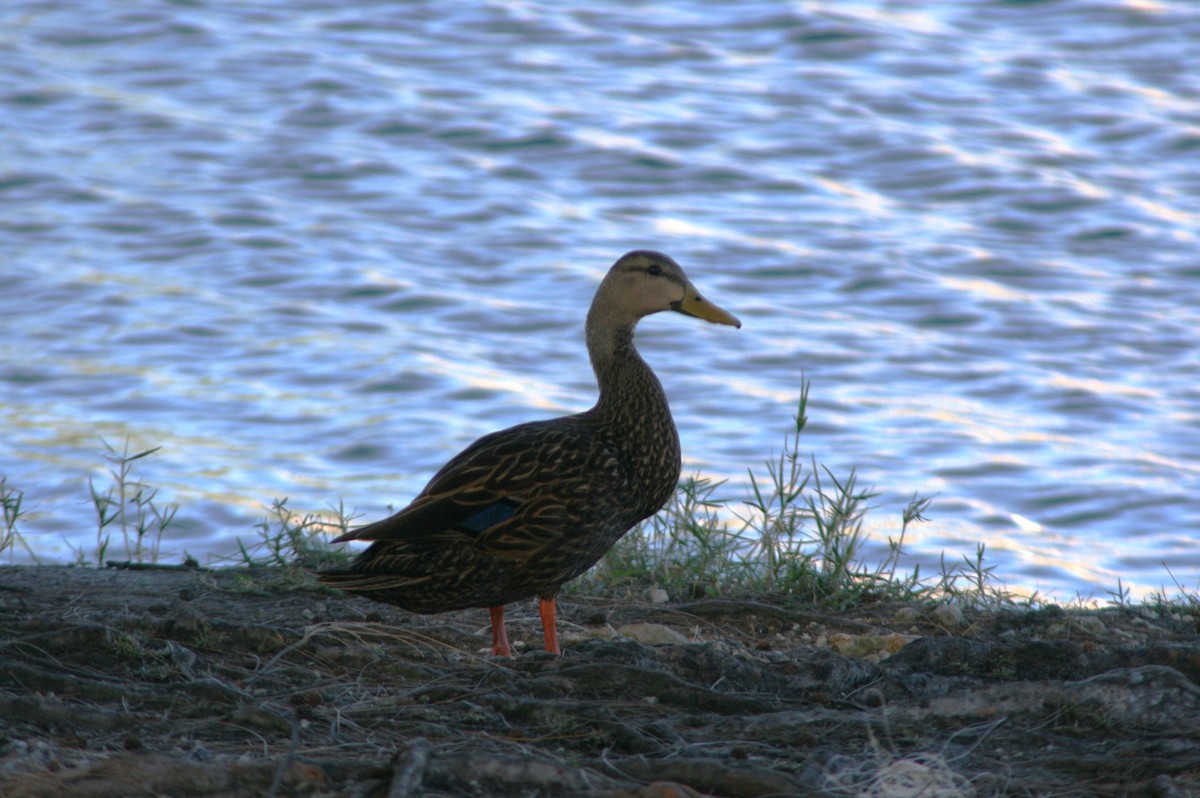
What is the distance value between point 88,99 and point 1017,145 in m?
10.1

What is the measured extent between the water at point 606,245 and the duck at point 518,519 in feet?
11.2

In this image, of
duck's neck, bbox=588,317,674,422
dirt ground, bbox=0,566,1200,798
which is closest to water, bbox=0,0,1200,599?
duck's neck, bbox=588,317,674,422

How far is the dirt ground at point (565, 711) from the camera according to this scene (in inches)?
127

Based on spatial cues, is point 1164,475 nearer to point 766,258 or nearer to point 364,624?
point 766,258

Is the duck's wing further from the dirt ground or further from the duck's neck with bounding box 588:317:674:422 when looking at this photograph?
the dirt ground

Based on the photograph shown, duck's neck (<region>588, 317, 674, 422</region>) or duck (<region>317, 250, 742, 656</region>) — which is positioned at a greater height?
duck's neck (<region>588, 317, 674, 422</region>)

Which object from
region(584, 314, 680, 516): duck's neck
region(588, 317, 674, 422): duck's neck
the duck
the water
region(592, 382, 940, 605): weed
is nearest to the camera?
the duck

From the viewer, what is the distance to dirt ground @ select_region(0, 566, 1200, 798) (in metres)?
3.23

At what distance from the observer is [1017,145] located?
599 inches

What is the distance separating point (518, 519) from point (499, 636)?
0.40 m

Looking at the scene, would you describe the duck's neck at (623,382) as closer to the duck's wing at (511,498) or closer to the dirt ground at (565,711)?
the duck's wing at (511,498)

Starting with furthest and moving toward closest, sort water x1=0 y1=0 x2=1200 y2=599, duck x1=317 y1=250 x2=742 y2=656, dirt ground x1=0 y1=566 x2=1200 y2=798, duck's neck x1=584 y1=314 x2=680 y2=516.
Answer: water x1=0 y1=0 x2=1200 y2=599 < duck's neck x1=584 y1=314 x2=680 y2=516 < duck x1=317 y1=250 x2=742 y2=656 < dirt ground x1=0 y1=566 x2=1200 y2=798

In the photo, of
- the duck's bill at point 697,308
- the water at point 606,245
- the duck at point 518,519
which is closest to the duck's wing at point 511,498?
the duck at point 518,519

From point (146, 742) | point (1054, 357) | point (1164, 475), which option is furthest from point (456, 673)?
point (1054, 357)
